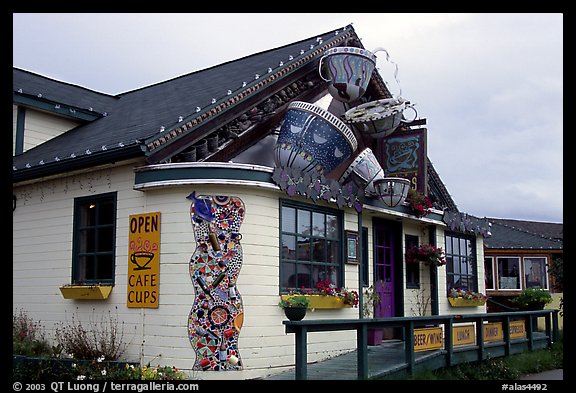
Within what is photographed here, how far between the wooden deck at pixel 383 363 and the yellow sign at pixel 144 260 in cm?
221

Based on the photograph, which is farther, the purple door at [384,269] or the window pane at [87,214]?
the purple door at [384,269]

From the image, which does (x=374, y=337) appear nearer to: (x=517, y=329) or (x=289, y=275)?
(x=289, y=275)

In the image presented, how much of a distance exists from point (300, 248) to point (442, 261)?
468 centimetres

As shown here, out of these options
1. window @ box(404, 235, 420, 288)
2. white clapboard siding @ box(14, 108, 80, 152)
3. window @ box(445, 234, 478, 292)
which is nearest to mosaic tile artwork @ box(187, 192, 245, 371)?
window @ box(404, 235, 420, 288)

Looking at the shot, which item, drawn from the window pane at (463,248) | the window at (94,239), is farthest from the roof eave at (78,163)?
the window pane at (463,248)

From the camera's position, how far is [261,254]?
33.3 feet

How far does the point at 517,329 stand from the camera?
13672 millimetres

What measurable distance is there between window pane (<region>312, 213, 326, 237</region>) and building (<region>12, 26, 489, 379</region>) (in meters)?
0.03

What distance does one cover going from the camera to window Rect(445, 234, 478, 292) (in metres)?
15.7

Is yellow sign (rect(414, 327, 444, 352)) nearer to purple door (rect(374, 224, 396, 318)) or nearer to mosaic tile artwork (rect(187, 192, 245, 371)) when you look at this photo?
purple door (rect(374, 224, 396, 318))

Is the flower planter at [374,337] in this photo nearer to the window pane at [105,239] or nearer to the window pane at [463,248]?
the window pane at [463,248]

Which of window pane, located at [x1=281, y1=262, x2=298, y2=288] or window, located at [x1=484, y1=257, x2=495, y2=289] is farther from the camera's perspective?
window, located at [x1=484, y1=257, x2=495, y2=289]

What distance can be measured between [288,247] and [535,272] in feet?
69.4

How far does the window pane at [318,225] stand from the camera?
11.4m
